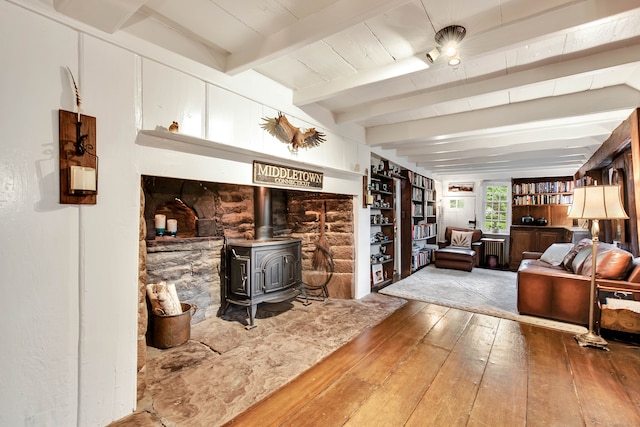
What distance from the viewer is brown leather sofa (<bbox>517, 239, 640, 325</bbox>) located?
2.62m

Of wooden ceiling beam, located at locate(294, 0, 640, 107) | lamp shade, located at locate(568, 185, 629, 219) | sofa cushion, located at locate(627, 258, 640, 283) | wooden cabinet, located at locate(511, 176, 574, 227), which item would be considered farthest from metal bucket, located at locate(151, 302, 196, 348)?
wooden cabinet, located at locate(511, 176, 574, 227)

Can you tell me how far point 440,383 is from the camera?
1912 mm

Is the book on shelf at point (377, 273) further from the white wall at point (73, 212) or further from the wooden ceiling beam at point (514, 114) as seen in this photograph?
the white wall at point (73, 212)

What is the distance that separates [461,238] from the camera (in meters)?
6.19

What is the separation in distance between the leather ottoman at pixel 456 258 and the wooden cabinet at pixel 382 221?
1517 mm

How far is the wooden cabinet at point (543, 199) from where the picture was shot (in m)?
5.92

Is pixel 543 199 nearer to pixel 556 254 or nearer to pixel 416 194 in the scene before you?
pixel 556 254

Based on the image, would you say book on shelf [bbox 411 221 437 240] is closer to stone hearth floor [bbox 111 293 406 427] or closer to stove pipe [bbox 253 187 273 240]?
stone hearth floor [bbox 111 293 406 427]

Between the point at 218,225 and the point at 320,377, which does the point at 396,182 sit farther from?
the point at 320,377

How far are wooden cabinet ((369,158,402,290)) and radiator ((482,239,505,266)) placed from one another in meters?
2.79

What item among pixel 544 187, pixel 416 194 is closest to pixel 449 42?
pixel 416 194

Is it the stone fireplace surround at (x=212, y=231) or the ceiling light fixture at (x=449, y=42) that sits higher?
the ceiling light fixture at (x=449, y=42)

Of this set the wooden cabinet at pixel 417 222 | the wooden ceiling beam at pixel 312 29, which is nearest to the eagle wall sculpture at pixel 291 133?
the wooden ceiling beam at pixel 312 29

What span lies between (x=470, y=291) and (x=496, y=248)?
8.61 ft
